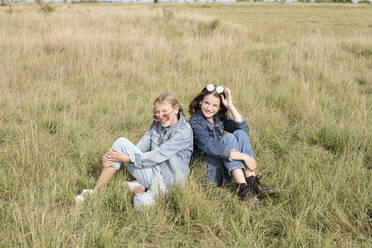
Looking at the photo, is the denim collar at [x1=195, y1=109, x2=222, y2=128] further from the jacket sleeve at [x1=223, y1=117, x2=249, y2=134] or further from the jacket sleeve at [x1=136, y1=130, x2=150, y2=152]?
the jacket sleeve at [x1=136, y1=130, x2=150, y2=152]

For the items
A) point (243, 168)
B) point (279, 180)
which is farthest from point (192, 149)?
point (279, 180)

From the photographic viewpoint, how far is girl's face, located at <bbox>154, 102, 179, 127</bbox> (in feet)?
8.36

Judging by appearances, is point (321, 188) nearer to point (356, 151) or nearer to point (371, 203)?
point (371, 203)

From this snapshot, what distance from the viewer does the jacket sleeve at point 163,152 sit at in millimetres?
2428

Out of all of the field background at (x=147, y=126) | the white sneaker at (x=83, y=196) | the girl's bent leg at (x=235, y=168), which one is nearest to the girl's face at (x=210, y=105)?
the girl's bent leg at (x=235, y=168)

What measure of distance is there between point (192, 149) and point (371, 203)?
1.47 m

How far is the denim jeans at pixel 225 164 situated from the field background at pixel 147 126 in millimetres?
105

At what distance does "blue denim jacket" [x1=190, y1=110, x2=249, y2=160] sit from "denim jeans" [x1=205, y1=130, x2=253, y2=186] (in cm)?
8

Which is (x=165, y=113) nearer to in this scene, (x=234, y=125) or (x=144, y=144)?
(x=144, y=144)

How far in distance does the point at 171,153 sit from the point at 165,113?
0.35 metres

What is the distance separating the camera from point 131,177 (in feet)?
8.91

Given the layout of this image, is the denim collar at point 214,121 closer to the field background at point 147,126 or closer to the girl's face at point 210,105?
the girl's face at point 210,105

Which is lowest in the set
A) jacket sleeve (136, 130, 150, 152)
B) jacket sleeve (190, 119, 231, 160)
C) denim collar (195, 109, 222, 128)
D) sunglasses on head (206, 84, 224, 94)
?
jacket sleeve (136, 130, 150, 152)

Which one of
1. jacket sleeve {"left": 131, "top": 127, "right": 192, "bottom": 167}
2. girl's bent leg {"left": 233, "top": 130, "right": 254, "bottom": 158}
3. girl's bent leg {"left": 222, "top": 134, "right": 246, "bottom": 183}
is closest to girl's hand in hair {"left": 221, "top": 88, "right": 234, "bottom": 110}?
girl's bent leg {"left": 233, "top": 130, "right": 254, "bottom": 158}
